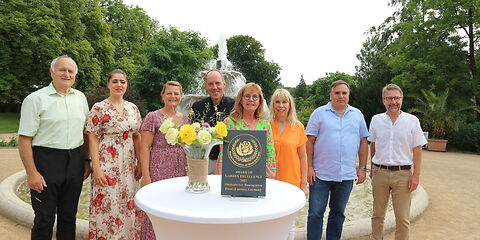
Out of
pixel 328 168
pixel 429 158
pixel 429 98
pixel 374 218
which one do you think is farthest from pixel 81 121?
pixel 429 98

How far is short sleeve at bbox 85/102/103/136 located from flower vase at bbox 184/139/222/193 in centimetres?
114

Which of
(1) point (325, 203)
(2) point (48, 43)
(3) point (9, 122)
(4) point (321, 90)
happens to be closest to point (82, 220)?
(1) point (325, 203)

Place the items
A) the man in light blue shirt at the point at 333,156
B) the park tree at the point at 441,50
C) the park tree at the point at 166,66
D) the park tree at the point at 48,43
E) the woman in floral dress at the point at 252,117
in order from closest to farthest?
the woman in floral dress at the point at 252,117
the man in light blue shirt at the point at 333,156
the park tree at the point at 441,50
the park tree at the point at 48,43
the park tree at the point at 166,66

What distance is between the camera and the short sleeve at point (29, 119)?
2.71 metres

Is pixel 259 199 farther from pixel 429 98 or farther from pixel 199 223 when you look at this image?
pixel 429 98

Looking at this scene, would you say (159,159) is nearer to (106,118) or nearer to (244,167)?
(106,118)

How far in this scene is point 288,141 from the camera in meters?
3.12

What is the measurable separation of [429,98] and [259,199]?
52.3 ft

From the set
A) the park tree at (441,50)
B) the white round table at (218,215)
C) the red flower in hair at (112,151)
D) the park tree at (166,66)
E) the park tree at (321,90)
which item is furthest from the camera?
the park tree at (321,90)

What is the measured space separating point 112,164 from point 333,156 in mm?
2214

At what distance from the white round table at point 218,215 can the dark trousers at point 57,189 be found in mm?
1011

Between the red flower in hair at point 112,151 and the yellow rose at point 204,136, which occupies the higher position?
the yellow rose at point 204,136

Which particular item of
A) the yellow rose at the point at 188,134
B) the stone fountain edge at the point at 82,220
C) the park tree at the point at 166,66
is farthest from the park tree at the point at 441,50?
the yellow rose at the point at 188,134

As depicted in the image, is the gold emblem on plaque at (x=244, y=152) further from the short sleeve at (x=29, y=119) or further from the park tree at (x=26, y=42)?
the park tree at (x=26, y=42)
